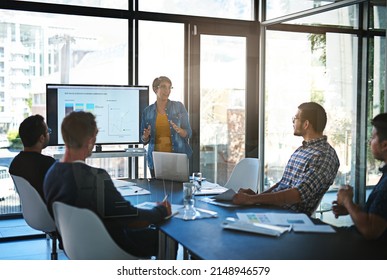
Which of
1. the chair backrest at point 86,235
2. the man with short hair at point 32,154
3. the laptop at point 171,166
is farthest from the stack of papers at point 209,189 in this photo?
the man with short hair at point 32,154

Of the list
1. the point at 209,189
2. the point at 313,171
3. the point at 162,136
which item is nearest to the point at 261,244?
the point at 313,171

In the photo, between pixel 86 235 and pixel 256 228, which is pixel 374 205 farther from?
pixel 86 235

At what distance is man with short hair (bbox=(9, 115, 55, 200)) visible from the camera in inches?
118

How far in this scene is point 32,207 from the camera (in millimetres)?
3209

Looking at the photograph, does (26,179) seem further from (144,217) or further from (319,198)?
(319,198)

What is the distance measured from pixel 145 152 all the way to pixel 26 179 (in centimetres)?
76

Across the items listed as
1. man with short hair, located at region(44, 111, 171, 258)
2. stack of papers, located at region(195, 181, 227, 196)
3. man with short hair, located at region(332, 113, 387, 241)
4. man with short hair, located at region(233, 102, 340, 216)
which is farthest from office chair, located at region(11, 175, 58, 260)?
man with short hair, located at region(332, 113, 387, 241)

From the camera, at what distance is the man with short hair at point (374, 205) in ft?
7.36

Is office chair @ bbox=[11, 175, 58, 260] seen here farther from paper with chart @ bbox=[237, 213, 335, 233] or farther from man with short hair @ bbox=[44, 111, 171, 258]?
paper with chart @ bbox=[237, 213, 335, 233]

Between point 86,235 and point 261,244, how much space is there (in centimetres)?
82

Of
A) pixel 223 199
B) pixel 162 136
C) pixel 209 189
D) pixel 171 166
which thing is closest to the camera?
pixel 223 199

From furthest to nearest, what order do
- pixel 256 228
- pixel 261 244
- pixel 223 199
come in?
pixel 223 199
pixel 256 228
pixel 261 244

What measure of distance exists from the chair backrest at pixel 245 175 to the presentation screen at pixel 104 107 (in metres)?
1.19
